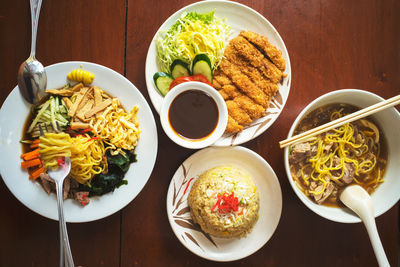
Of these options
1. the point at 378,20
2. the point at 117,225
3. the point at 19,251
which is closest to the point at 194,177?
the point at 117,225

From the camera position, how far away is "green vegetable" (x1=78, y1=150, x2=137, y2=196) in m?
2.10

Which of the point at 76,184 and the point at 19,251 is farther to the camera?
the point at 19,251

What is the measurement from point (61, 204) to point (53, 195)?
0.80 feet

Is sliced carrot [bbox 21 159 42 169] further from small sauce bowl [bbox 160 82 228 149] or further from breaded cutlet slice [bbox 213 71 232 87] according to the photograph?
breaded cutlet slice [bbox 213 71 232 87]

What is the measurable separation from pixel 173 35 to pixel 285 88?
93 cm

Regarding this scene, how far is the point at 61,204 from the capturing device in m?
1.89

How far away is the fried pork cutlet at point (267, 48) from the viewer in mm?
2186

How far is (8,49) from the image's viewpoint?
229 centimetres

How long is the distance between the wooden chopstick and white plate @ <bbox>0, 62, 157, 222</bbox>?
38.7 inches

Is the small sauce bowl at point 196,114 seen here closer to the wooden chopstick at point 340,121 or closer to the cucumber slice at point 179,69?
the cucumber slice at point 179,69

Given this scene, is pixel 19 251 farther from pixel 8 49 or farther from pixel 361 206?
pixel 361 206

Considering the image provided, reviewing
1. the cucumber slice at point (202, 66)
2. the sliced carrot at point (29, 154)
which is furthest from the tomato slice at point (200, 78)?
the sliced carrot at point (29, 154)

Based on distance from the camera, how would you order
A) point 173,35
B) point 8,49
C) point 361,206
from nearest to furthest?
point 361,206 < point 173,35 < point 8,49

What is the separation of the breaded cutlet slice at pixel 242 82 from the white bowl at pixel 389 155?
0.35 m
